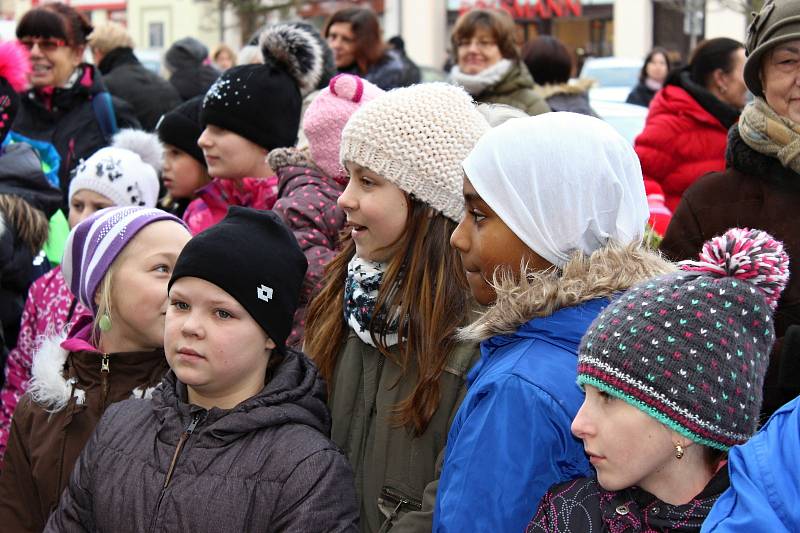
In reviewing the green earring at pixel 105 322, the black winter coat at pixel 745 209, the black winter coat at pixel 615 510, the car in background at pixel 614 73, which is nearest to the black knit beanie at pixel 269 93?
the green earring at pixel 105 322

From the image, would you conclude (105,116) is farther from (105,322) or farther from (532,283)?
(532,283)

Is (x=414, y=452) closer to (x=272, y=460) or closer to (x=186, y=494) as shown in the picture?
(x=272, y=460)

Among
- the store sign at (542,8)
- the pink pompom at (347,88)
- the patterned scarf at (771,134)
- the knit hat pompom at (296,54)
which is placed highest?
the store sign at (542,8)

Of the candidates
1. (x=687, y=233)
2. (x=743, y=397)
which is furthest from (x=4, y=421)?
(x=743, y=397)

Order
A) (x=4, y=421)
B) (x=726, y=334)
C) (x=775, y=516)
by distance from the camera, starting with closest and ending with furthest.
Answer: (x=775, y=516), (x=726, y=334), (x=4, y=421)

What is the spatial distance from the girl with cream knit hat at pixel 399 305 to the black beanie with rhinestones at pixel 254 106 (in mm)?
1553

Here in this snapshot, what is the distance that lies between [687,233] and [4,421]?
2599 mm

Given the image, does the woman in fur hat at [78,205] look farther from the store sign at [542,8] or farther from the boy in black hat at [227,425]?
the store sign at [542,8]

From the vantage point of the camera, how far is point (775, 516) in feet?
5.28

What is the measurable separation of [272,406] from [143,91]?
551cm

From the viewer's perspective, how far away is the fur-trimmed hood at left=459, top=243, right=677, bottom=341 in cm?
236

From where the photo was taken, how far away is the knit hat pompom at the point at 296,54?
491 cm

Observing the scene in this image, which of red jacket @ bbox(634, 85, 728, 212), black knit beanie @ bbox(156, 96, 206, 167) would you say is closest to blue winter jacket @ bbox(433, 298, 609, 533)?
red jacket @ bbox(634, 85, 728, 212)

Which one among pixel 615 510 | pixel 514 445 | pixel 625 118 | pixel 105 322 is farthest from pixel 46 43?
pixel 615 510
